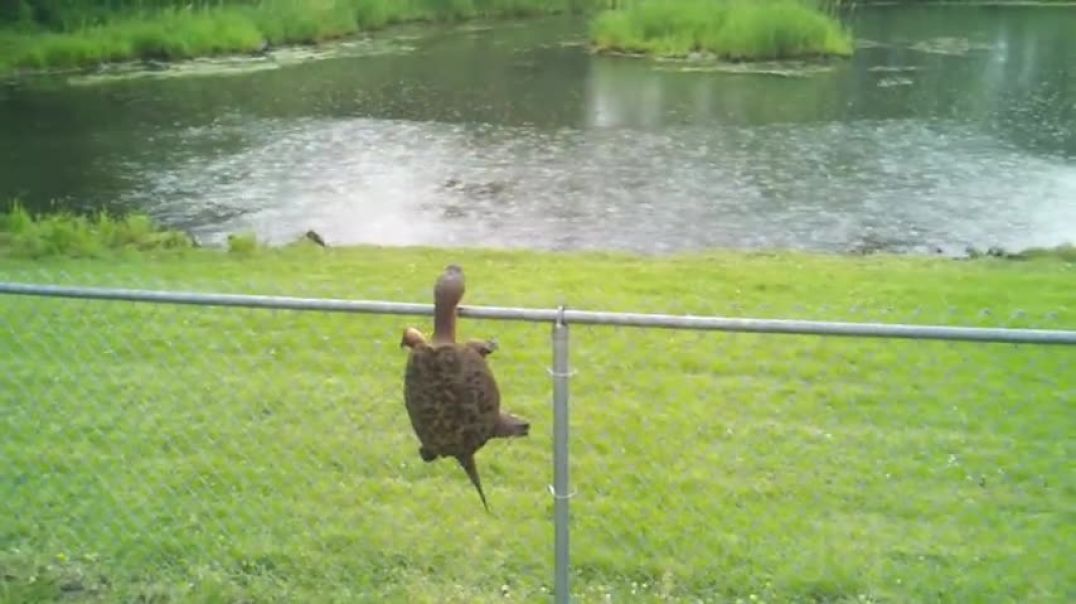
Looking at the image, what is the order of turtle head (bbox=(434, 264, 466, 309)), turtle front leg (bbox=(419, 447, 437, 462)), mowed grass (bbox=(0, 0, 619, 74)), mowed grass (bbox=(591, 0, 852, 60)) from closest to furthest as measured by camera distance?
turtle head (bbox=(434, 264, 466, 309)) < turtle front leg (bbox=(419, 447, 437, 462)) < mowed grass (bbox=(591, 0, 852, 60)) < mowed grass (bbox=(0, 0, 619, 74))

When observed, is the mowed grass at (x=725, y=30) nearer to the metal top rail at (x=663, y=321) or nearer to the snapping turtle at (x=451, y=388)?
the metal top rail at (x=663, y=321)

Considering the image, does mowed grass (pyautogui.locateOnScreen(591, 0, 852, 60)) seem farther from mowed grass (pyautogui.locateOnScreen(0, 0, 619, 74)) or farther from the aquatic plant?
the aquatic plant

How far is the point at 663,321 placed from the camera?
3.32 metres

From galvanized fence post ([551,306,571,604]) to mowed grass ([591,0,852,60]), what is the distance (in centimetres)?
2340

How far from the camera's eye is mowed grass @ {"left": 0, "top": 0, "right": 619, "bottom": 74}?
27531mm

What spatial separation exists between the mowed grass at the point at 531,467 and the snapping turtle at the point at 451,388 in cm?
93

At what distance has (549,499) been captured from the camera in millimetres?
5004

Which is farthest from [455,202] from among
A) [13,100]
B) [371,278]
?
[13,100]

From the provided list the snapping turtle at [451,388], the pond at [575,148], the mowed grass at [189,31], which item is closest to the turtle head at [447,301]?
the snapping turtle at [451,388]

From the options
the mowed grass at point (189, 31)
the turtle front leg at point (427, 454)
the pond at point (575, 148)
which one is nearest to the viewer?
the turtle front leg at point (427, 454)

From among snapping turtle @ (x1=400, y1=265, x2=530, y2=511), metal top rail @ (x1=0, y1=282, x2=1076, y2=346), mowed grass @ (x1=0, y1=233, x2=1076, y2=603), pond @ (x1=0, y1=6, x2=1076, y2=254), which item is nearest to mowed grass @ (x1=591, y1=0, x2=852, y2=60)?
pond @ (x1=0, y1=6, x2=1076, y2=254)

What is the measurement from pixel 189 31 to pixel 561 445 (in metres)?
27.8

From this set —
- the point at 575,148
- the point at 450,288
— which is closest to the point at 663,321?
the point at 450,288

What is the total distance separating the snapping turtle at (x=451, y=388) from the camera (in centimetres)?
340
